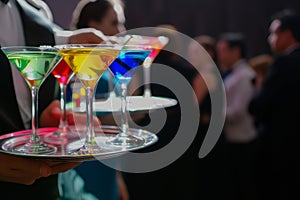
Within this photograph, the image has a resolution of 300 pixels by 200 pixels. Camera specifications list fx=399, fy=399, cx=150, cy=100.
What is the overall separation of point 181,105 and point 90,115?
1344mm

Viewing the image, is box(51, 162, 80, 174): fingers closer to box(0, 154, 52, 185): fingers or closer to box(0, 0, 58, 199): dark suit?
box(0, 154, 52, 185): fingers

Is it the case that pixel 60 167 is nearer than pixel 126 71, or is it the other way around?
pixel 60 167

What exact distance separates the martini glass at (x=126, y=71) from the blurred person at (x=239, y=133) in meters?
1.90

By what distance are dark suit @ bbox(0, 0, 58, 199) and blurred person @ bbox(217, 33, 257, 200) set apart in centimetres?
191

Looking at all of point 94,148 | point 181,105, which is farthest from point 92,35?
point 181,105

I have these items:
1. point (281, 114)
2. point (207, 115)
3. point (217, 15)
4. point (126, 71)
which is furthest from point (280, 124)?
point (217, 15)

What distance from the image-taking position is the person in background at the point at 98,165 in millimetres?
1364

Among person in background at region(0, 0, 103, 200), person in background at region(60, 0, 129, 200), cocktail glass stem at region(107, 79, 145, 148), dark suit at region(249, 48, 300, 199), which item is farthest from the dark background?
cocktail glass stem at region(107, 79, 145, 148)

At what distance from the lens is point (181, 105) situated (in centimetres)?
203

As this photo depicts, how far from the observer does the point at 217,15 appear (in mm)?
5207

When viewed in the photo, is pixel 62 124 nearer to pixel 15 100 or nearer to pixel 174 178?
pixel 15 100

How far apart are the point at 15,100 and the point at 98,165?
701 mm

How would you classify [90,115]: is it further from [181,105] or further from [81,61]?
[181,105]

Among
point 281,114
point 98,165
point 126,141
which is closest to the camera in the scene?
point 126,141
